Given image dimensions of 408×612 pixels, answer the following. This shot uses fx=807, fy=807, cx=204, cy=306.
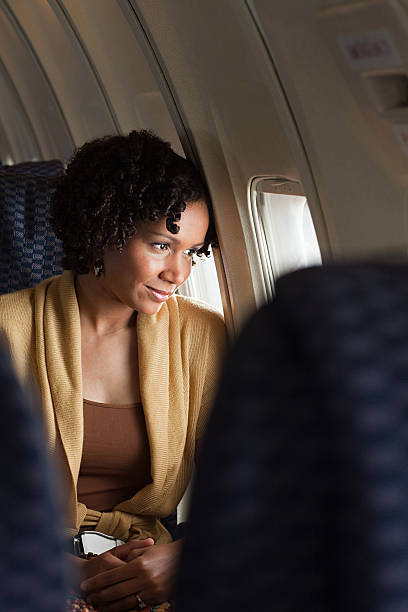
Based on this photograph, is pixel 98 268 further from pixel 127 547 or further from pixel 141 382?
pixel 127 547

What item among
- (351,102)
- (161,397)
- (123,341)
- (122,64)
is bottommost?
(161,397)

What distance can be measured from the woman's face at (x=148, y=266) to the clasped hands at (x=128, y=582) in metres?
0.64

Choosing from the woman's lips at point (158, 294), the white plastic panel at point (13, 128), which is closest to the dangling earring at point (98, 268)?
the woman's lips at point (158, 294)

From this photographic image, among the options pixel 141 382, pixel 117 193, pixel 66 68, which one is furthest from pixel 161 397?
pixel 66 68

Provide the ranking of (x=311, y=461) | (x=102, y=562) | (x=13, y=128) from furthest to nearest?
1. (x=13, y=128)
2. (x=102, y=562)
3. (x=311, y=461)

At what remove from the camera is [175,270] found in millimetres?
2148

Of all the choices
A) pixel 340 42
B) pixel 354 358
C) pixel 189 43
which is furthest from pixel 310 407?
pixel 189 43

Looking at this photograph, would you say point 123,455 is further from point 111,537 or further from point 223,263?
point 223,263

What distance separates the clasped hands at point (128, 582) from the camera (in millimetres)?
1765

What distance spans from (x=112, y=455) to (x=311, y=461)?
1.71 meters

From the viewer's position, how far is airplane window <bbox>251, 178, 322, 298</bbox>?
242 centimetres

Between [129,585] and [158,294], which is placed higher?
[158,294]

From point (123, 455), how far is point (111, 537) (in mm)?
205

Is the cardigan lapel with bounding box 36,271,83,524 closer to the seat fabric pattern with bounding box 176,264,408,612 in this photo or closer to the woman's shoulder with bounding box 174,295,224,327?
the woman's shoulder with bounding box 174,295,224,327
